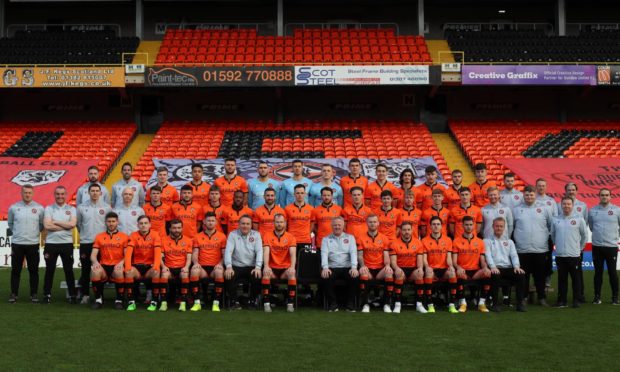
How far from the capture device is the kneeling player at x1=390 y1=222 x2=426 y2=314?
931cm

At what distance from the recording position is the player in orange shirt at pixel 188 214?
1030 centimetres

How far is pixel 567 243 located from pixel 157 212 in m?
5.83

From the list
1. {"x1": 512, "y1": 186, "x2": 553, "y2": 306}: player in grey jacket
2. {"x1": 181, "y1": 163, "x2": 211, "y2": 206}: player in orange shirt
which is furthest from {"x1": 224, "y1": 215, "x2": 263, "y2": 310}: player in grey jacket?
{"x1": 512, "y1": 186, "x2": 553, "y2": 306}: player in grey jacket

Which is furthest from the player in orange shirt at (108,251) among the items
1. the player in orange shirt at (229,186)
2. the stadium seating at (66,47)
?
the stadium seating at (66,47)

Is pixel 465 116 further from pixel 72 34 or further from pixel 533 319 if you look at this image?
pixel 533 319

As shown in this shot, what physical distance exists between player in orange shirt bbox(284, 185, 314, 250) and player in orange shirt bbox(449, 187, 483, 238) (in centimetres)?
205

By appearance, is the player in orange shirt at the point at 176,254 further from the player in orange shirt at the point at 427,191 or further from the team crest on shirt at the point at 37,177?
the team crest on shirt at the point at 37,177

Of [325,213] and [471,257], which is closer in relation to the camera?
[471,257]

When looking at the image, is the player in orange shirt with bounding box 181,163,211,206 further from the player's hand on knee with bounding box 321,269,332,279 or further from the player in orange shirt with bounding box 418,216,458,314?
the player in orange shirt with bounding box 418,216,458,314

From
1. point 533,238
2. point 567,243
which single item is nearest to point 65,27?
point 533,238

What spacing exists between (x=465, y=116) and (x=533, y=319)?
19.1m

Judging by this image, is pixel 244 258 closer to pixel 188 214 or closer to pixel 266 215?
pixel 266 215

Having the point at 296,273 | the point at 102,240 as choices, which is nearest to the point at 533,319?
the point at 296,273

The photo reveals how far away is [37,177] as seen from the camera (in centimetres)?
2108
